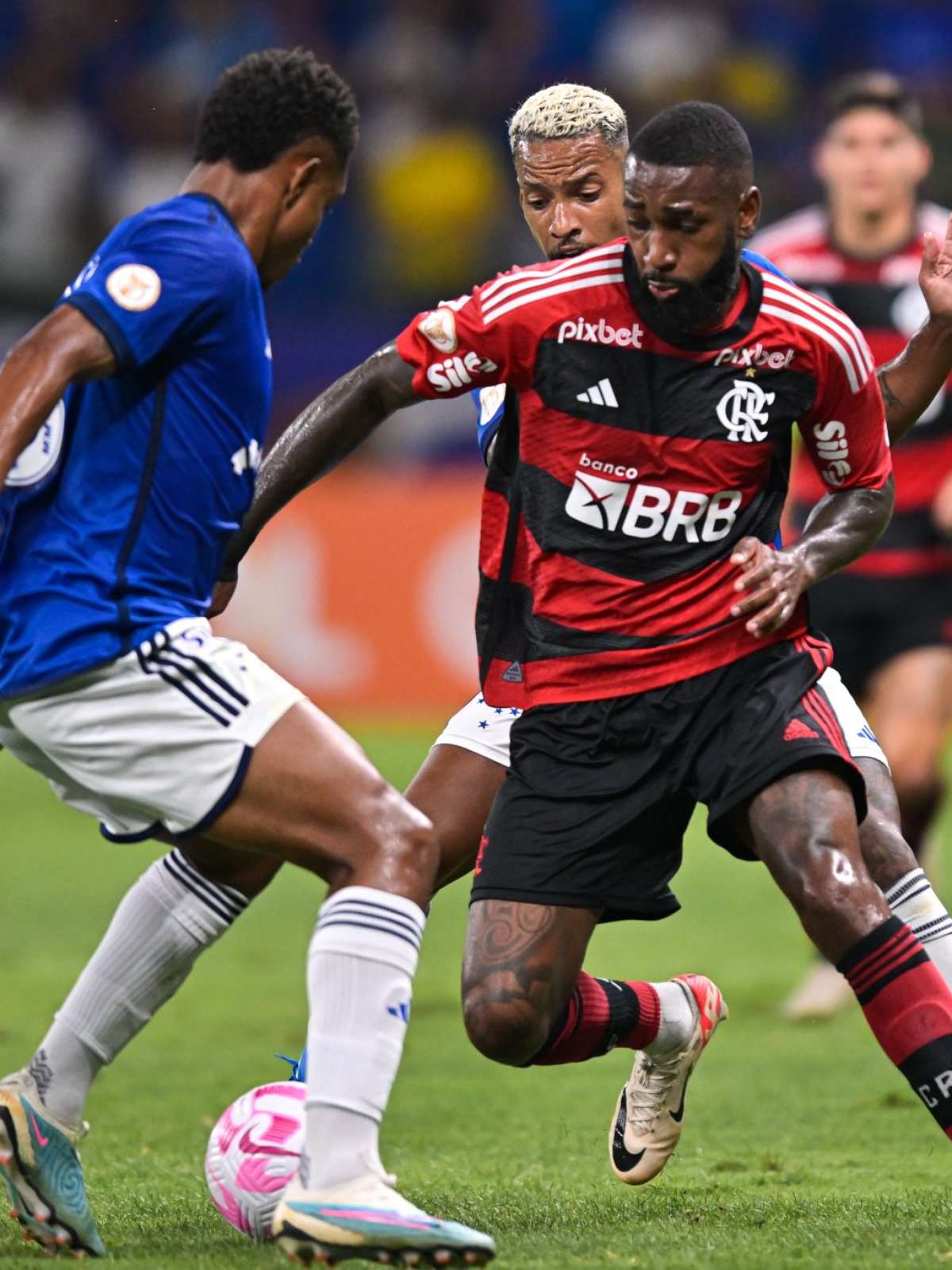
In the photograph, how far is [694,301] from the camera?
430cm

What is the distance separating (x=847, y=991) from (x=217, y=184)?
15.2 ft

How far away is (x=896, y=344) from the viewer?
306 inches

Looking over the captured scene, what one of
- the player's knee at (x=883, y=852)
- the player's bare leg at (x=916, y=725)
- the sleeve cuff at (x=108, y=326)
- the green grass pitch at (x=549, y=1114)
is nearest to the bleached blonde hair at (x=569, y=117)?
the sleeve cuff at (x=108, y=326)

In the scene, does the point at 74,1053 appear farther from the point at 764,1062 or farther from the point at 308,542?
the point at 308,542

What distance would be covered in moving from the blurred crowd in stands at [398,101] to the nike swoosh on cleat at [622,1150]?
35.9 ft

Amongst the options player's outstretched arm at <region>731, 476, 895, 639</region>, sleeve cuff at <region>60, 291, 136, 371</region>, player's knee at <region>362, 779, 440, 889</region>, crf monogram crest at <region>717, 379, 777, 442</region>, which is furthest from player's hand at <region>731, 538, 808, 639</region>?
sleeve cuff at <region>60, 291, 136, 371</region>

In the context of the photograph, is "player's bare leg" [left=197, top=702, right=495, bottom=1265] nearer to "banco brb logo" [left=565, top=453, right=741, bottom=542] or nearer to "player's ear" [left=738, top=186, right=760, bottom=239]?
"banco brb logo" [left=565, top=453, right=741, bottom=542]

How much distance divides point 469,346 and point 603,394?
1.00 ft

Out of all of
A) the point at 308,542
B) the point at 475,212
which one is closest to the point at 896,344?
the point at 308,542

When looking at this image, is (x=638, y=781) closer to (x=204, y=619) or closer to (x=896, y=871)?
(x=896, y=871)

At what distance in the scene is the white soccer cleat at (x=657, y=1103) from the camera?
4918 mm

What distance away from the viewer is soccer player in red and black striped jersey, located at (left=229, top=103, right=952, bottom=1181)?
4270 millimetres

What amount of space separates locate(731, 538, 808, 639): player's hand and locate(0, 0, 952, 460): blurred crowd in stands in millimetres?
11461

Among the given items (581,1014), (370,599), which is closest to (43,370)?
(581,1014)
